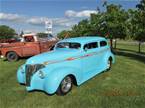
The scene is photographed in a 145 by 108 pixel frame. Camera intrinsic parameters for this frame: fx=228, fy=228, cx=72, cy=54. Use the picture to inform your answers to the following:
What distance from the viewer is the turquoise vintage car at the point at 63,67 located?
8242 mm

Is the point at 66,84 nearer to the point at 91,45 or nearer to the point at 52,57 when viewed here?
the point at 52,57

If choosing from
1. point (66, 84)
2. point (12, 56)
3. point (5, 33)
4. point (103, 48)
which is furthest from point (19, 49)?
point (5, 33)

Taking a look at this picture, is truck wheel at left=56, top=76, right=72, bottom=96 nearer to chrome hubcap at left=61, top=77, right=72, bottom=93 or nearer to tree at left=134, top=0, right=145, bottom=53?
chrome hubcap at left=61, top=77, right=72, bottom=93

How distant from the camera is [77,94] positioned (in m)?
8.43

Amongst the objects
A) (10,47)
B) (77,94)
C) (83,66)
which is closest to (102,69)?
(83,66)

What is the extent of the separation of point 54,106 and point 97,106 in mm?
1397

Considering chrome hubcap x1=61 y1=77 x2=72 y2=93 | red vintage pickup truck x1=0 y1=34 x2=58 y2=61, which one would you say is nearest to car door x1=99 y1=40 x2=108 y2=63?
chrome hubcap x1=61 y1=77 x2=72 y2=93

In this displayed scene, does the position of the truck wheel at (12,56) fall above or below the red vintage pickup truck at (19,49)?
below

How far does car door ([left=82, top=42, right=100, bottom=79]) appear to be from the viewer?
9.81 m

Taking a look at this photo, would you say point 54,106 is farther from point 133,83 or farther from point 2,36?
point 2,36

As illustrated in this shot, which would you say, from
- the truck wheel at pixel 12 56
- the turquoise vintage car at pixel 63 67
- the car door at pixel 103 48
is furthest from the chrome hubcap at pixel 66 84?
the truck wheel at pixel 12 56

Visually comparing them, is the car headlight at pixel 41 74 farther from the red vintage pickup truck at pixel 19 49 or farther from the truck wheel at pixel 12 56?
the truck wheel at pixel 12 56

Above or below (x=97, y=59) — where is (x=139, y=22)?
above

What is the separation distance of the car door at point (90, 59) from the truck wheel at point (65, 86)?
3.98ft
